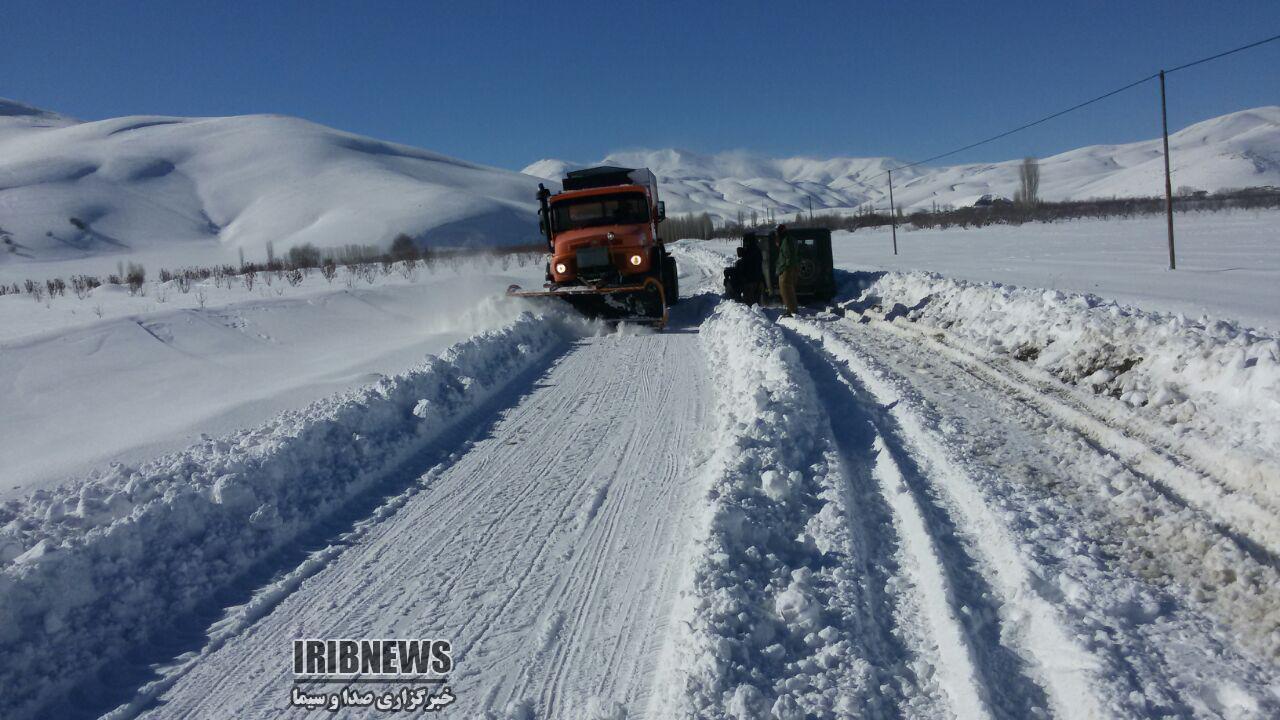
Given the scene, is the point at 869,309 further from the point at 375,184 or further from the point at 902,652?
the point at 375,184

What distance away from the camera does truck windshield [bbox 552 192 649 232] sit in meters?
14.6

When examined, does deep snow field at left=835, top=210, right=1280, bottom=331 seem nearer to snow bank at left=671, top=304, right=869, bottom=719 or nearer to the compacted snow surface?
the compacted snow surface

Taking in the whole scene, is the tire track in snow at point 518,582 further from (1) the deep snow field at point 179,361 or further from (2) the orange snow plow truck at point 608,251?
(2) the orange snow plow truck at point 608,251

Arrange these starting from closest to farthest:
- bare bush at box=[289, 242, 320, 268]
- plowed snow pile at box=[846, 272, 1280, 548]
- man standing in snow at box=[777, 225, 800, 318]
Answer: plowed snow pile at box=[846, 272, 1280, 548], man standing in snow at box=[777, 225, 800, 318], bare bush at box=[289, 242, 320, 268]

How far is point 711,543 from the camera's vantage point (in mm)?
4012

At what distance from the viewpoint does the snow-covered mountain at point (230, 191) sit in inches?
3871

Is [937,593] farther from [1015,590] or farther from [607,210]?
[607,210]

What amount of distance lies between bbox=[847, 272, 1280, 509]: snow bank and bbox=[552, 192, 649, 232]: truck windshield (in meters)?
6.71

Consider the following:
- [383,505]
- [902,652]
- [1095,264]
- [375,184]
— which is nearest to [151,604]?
[383,505]

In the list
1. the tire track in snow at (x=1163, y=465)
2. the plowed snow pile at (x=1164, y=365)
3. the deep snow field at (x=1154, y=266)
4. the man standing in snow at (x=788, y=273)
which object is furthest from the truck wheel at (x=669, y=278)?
the tire track in snow at (x=1163, y=465)

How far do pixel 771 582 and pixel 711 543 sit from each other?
1.45 ft

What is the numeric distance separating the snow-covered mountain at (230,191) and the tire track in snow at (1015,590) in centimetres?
9981

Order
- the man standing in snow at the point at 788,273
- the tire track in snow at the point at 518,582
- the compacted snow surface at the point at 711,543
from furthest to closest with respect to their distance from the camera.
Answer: the man standing in snow at the point at 788,273
the tire track in snow at the point at 518,582
the compacted snow surface at the point at 711,543

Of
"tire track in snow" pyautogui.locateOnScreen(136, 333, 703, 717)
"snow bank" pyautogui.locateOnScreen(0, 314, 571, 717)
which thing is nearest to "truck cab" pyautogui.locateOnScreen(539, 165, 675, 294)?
"snow bank" pyautogui.locateOnScreen(0, 314, 571, 717)
